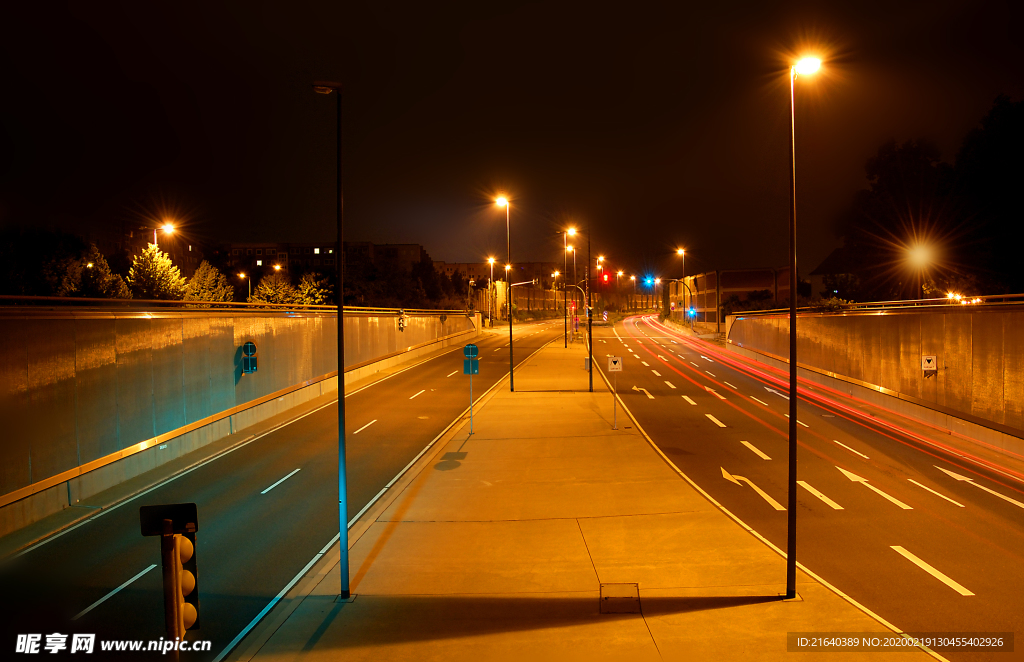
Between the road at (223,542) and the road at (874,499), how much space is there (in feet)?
29.8

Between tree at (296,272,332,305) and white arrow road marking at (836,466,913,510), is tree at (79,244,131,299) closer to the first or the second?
tree at (296,272,332,305)

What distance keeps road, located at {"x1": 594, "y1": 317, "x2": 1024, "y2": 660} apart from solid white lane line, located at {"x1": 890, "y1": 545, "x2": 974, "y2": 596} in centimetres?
2

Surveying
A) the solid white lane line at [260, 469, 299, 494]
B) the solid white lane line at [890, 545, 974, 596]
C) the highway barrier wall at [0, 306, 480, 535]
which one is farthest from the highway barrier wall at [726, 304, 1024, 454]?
the highway barrier wall at [0, 306, 480, 535]

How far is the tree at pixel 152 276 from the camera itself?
113 feet

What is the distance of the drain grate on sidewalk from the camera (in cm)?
814

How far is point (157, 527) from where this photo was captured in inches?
165

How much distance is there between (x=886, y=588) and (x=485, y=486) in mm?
8813

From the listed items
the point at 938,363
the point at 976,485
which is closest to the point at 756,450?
the point at 976,485

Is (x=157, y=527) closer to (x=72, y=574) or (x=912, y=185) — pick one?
(x=72, y=574)

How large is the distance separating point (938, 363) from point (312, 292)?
5565 cm

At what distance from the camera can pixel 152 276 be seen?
3444cm

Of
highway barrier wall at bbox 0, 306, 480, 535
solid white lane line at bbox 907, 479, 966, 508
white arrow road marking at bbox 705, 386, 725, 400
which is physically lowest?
solid white lane line at bbox 907, 479, 966, 508

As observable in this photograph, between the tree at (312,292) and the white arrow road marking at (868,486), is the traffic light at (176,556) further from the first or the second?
the tree at (312,292)

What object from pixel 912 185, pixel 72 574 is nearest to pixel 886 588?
pixel 72 574
